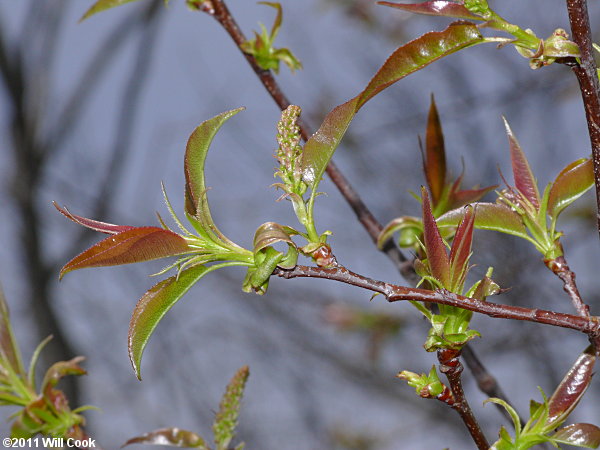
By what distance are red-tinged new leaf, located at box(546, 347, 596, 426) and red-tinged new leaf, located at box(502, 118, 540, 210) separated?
175 mm

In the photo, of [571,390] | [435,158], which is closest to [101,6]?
[435,158]

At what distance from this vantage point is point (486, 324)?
3.29m

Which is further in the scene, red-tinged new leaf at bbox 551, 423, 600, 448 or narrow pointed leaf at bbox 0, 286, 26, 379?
narrow pointed leaf at bbox 0, 286, 26, 379

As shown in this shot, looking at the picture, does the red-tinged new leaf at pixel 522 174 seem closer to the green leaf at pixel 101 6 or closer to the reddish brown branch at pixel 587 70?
the reddish brown branch at pixel 587 70

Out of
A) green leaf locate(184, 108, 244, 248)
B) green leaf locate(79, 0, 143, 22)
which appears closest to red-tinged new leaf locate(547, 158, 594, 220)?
green leaf locate(184, 108, 244, 248)

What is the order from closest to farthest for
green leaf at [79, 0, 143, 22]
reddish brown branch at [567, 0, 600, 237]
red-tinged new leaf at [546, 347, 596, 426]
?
reddish brown branch at [567, 0, 600, 237] → red-tinged new leaf at [546, 347, 596, 426] → green leaf at [79, 0, 143, 22]

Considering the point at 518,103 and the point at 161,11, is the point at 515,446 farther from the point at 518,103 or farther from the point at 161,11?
the point at 161,11

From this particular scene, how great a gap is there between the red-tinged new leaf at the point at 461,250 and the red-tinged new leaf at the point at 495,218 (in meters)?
0.10

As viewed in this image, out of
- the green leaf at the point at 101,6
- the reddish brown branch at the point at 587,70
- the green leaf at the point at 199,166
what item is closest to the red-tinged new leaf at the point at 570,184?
the reddish brown branch at the point at 587,70

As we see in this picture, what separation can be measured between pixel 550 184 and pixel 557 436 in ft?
0.89

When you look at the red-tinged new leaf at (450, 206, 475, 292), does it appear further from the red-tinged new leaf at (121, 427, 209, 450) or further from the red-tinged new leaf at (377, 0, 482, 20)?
the red-tinged new leaf at (121, 427, 209, 450)

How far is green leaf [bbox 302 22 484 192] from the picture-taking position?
0.54 meters

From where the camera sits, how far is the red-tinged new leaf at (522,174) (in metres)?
0.69

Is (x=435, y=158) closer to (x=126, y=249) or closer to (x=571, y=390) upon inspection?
(x=571, y=390)
